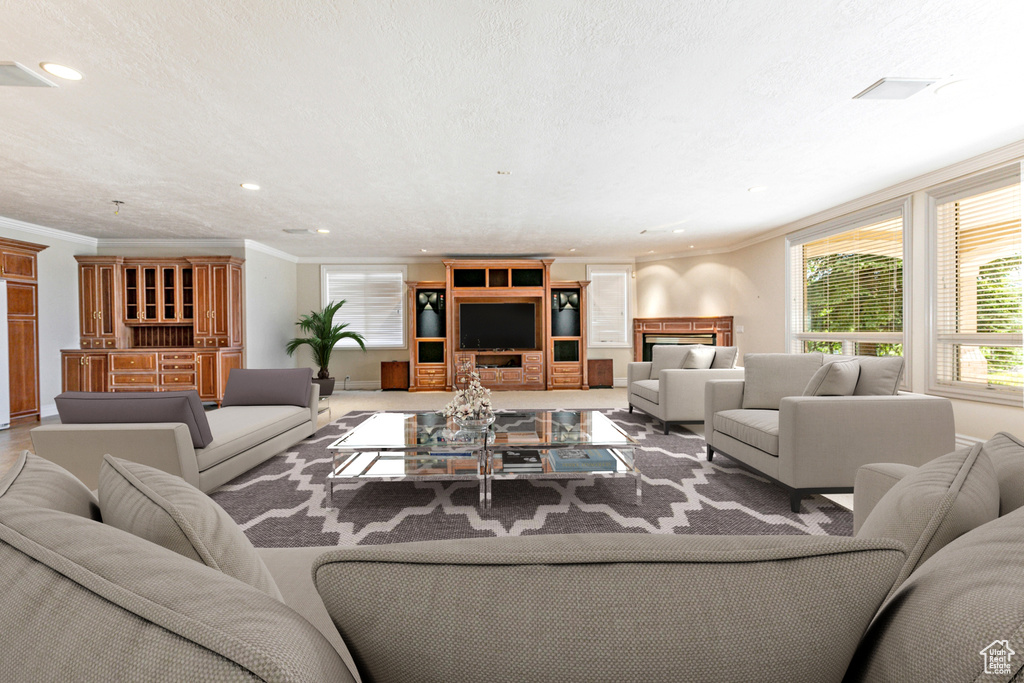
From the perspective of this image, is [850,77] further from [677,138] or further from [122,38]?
[122,38]

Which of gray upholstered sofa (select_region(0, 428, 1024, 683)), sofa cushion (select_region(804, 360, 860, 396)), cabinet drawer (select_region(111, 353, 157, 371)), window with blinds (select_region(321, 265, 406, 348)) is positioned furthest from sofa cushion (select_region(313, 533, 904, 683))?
window with blinds (select_region(321, 265, 406, 348))

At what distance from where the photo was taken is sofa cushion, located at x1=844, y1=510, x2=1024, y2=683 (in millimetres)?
386

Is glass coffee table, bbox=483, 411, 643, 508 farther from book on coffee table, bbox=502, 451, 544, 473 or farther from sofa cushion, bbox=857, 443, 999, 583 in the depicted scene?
sofa cushion, bbox=857, 443, 999, 583

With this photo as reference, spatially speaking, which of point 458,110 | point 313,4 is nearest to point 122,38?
point 313,4

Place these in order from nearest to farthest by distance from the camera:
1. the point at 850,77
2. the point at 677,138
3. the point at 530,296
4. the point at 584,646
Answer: the point at 584,646 → the point at 850,77 → the point at 677,138 → the point at 530,296

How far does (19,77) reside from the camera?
242cm

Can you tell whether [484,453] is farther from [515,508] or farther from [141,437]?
[141,437]

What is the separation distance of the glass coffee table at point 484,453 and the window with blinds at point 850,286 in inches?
145

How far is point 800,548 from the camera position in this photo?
A: 46 centimetres

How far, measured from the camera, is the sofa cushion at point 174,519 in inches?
26.2

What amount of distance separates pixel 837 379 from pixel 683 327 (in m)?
5.15

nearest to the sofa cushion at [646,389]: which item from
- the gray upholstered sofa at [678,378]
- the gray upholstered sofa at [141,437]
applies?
the gray upholstered sofa at [678,378]

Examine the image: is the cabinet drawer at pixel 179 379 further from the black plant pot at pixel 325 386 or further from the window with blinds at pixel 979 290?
the window with blinds at pixel 979 290

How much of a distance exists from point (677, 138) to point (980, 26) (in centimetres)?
155
